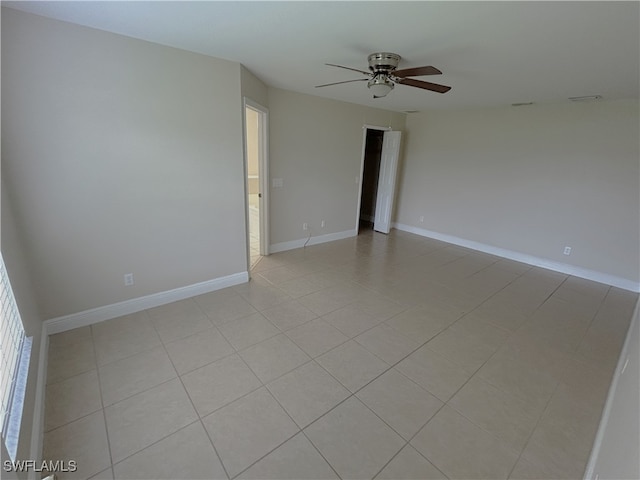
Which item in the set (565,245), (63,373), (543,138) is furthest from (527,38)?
(63,373)

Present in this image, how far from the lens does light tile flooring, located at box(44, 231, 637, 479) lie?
1575 millimetres

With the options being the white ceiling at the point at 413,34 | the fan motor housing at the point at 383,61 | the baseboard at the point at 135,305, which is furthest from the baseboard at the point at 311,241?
the fan motor housing at the point at 383,61

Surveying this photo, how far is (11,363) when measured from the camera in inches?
60.0

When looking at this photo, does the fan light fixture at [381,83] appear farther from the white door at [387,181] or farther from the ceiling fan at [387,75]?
the white door at [387,181]

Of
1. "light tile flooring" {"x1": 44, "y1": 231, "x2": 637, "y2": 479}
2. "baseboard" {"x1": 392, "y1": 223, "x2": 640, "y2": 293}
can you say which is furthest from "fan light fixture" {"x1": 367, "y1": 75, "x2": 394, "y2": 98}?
"baseboard" {"x1": 392, "y1": 223, "x2": 640, "y2": 293}

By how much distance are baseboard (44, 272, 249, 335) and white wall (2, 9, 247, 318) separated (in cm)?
6

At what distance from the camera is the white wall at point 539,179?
152 inches

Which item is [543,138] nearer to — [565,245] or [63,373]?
[565,245]

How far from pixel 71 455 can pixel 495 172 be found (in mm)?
5966

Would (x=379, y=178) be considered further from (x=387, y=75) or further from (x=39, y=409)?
(x=39, y=409)

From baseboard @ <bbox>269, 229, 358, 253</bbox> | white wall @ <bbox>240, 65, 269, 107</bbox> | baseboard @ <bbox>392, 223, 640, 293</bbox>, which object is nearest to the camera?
white wall @ <bbox>240, 65, 269, 107</bbox>

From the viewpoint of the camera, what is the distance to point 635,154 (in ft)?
12.2

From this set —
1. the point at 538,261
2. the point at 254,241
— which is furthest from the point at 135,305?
the point at 538,261

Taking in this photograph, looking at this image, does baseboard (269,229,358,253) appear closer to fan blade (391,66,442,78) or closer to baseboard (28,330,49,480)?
baseboard (28,330,49,480)
